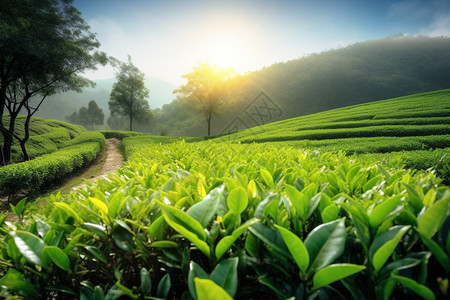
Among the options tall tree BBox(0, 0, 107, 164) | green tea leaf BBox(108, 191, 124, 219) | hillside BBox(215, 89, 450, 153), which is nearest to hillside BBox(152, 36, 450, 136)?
tall tree BBox(0, 0, 107, 164)

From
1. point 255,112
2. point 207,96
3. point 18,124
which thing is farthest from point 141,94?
point 255,112

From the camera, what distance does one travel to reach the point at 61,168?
9.47 metres

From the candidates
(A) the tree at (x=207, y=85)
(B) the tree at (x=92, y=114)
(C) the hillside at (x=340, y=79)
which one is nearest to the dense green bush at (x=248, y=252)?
(A) the tree at (x=207, y=85)

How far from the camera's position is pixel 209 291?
543 millimetres

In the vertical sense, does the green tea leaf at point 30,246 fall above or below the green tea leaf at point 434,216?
below

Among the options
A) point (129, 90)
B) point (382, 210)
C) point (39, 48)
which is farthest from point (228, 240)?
point (129, 90)

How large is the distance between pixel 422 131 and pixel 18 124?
1161 inches

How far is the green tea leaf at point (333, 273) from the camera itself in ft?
1.91

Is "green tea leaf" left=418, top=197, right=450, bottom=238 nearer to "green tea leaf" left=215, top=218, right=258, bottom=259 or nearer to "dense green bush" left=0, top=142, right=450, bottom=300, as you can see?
"dense green bush" left=0, top=142, right=450, bottom=300

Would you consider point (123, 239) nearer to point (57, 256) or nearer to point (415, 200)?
point (57, 256)

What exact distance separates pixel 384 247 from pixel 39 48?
44.1 ft

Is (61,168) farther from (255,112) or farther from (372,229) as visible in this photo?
(255,112)

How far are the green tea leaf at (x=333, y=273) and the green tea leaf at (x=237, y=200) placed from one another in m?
0.35

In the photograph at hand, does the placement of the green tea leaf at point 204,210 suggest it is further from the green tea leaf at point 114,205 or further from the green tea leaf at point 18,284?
the green tea leaf at point 18,284
